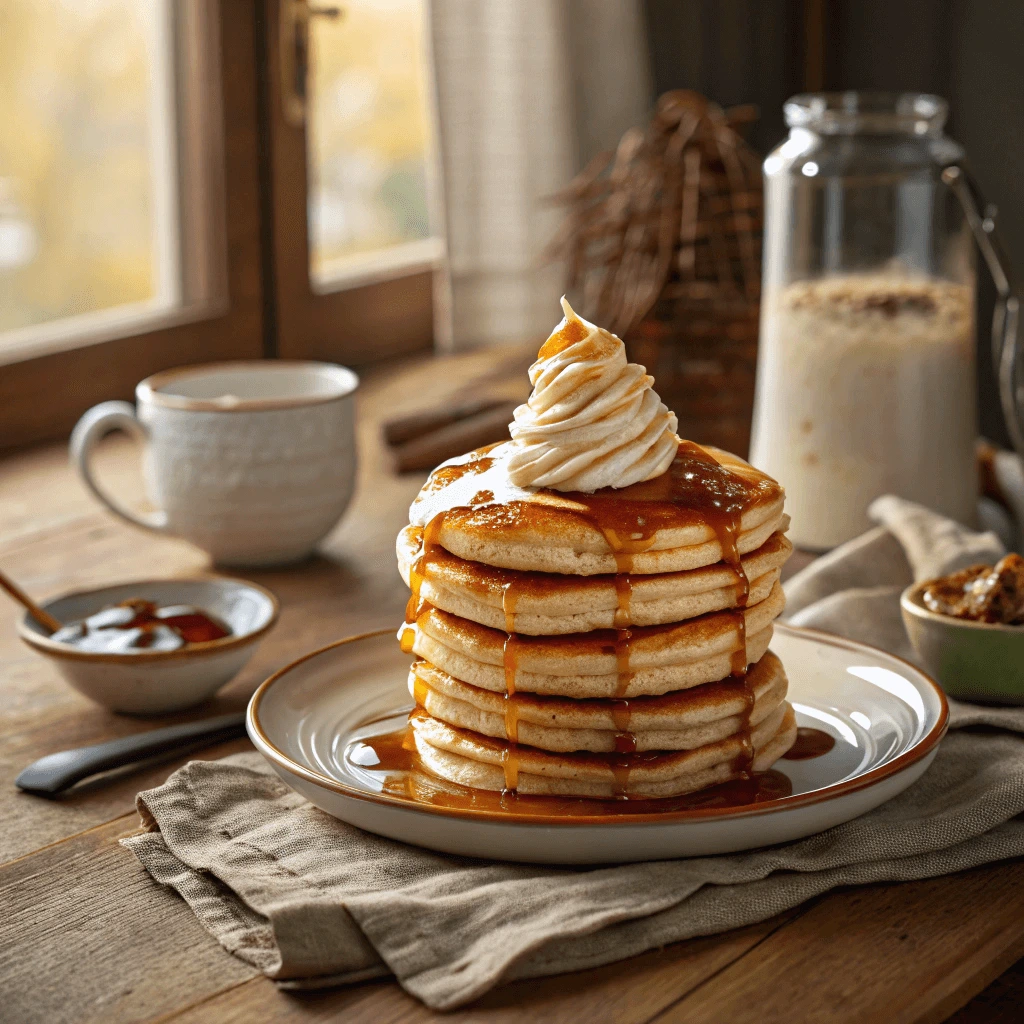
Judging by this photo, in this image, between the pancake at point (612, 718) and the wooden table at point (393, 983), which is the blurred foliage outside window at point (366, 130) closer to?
the wooden table at point (393, 983)

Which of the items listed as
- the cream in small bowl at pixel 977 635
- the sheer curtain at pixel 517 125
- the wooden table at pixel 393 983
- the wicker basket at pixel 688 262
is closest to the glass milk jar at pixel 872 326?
the wicker basket at pixel 688 262

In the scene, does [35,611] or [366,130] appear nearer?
[35,611]

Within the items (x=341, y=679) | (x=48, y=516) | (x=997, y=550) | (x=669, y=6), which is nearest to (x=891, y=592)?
(x=997, y=550)

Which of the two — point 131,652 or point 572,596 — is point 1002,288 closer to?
point 572,596

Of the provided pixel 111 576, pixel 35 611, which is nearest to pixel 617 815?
pixel 35 611

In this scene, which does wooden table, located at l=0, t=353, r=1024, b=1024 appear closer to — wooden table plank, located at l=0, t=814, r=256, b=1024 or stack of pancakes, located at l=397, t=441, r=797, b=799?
wooden table plank, located at l=0, t=814, r=256, b=1024
